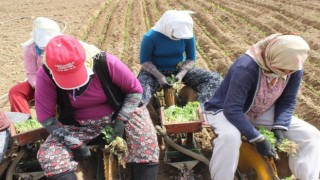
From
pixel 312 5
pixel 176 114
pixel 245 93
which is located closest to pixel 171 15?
pixel 176 114

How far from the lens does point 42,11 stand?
13391 mm

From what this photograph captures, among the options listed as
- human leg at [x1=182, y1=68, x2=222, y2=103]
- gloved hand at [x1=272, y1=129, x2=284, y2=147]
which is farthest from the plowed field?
gloved hand at [x1=272, y1=129, x2=284, y2=147]

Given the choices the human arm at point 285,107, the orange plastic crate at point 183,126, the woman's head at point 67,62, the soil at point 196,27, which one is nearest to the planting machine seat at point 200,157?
the orange plastic crate at point 183,126

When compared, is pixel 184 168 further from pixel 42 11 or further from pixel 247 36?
pixel 42 11

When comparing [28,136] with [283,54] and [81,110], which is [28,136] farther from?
[283,54]

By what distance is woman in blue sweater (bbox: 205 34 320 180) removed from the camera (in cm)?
306

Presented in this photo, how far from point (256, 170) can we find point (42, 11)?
1162cm

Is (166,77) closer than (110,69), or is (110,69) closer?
(110,69)

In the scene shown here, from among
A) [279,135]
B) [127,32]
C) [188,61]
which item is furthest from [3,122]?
[127,32]

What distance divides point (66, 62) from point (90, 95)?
0.53 metres

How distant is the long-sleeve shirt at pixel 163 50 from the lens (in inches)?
183

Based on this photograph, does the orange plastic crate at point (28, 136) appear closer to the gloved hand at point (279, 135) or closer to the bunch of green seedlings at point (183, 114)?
the bunch of green seedlings at point (183, 114)

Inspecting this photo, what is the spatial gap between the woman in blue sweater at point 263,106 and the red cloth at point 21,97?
240 cm

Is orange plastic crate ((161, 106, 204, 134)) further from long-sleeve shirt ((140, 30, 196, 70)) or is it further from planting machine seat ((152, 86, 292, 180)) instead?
long-sleeve shirt ((140, 30, 196, 70))
